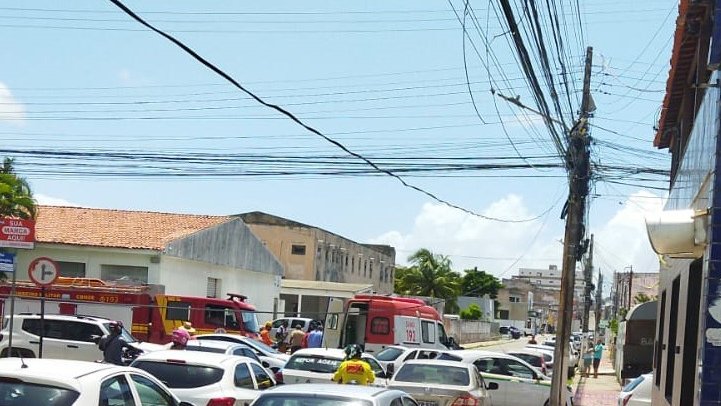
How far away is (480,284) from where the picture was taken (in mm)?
134125

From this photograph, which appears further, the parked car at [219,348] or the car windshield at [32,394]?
the parked car at [219,348]

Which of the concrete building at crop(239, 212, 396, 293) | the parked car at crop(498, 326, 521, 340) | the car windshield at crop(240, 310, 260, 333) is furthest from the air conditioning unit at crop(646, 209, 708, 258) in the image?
the parked car at crop(498, 326, 521, 340)

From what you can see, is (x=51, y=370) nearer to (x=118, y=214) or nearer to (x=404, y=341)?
Result: (x=404, y=341)

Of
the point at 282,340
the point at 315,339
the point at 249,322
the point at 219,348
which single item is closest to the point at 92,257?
the point at 282,340

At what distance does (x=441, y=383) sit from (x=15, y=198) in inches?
716

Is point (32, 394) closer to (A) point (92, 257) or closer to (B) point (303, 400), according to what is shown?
(B) point (303, 400)

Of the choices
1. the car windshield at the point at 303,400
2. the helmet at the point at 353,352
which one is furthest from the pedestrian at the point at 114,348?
the car windshield at the point at 303,400

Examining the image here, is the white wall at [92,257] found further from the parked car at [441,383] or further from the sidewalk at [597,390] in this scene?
the parked car at [441,383]

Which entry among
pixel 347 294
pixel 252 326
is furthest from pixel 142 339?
pixel 347 294

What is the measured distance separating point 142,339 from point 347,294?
27.9 metres

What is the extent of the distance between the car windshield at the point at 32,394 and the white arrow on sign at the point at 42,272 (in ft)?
35.6

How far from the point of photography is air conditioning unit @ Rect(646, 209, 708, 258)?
8141mm

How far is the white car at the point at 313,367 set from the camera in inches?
723

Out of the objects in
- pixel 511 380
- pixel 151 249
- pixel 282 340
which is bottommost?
pixel 282 340
